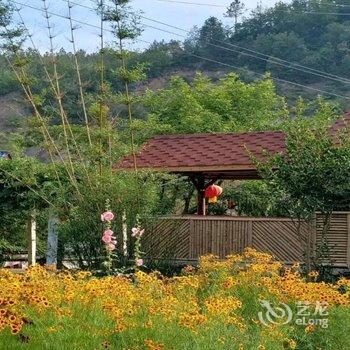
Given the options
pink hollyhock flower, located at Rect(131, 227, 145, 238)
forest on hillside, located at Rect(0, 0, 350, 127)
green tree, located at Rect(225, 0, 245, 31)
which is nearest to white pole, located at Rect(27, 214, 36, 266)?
pink hollyhock flower, located at Rect(131, 227, 145, 238)

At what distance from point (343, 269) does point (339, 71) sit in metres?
41.0

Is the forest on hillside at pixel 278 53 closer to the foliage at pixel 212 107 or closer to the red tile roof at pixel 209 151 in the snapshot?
the foliage at pixel 212 107

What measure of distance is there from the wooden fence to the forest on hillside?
36.7 meters

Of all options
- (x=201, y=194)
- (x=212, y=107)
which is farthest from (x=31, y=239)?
(x=212, y=107)

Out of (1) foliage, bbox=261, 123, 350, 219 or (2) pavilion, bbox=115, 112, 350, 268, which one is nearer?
(1) foliage, bbox=261, 123, 350, 219

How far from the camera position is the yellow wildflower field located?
17.0ft

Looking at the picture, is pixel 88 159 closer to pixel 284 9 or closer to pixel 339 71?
pixel 339 71

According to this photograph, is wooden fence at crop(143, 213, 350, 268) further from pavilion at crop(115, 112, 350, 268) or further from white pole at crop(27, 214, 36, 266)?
white pole at crop(27, 214, 36, 266)

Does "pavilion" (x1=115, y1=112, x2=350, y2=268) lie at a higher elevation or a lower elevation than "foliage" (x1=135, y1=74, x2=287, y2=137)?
lower

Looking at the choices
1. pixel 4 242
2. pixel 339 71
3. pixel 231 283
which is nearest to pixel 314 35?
pixel 339 71

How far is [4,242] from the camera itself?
18.3 metres

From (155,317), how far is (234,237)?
961 centimetres

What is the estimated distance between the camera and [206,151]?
1647 centimetres

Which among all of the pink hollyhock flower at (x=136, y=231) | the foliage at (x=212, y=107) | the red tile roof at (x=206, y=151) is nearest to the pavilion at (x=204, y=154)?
the red tile roof at (x=206, y=151)
